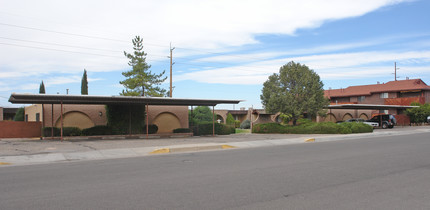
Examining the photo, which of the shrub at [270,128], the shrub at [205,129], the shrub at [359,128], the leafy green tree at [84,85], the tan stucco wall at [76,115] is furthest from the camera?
the leafy green tree at [84,85]

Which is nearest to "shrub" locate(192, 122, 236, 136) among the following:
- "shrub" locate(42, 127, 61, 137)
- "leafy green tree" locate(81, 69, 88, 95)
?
"shrub" locate(42, 127, 61, 137)

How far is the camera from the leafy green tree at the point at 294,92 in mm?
32938

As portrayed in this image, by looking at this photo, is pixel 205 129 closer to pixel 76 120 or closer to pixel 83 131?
pixel 83 131

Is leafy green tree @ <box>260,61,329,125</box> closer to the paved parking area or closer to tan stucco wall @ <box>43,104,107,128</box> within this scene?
the paved parking area

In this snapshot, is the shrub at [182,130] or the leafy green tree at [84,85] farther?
the leafy green tree at [84,85]

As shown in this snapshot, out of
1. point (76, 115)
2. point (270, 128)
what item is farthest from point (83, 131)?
point (270, 128)

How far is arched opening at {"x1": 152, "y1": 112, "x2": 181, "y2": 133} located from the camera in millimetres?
33844

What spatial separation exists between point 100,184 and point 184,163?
428 centimetres

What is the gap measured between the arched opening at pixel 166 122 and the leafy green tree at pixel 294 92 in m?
8.56

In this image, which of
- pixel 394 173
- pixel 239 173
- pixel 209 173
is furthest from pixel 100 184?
pixel 394 173

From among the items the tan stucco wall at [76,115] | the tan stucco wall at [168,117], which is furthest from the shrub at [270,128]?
the tan stucco wall at [76,115]

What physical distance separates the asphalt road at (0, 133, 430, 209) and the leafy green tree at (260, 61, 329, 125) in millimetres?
20206

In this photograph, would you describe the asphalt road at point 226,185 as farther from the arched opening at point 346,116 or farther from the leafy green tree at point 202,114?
the arched opening at point 346,116

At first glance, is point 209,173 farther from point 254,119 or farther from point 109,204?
point 254,119
